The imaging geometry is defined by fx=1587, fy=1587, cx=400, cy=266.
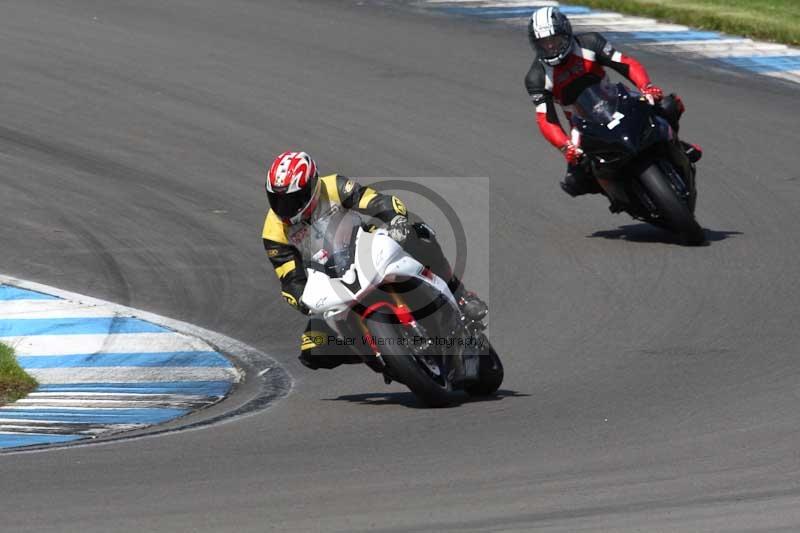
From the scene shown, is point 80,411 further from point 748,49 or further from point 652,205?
point 748,49

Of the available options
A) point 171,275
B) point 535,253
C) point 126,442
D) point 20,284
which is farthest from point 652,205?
point 126,442

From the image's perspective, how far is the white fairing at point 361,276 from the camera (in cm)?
843

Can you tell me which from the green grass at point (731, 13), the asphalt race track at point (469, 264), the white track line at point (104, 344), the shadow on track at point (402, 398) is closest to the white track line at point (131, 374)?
the white track line at point (104, 344)

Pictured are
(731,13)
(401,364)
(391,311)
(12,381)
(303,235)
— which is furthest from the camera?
(731,13)

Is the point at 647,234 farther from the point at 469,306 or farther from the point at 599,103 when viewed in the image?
the point at 469,306

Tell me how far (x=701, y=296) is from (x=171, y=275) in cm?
406

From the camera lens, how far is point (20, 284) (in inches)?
466

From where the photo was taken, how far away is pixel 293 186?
8.66 meters

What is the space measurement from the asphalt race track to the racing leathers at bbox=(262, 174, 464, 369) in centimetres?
36

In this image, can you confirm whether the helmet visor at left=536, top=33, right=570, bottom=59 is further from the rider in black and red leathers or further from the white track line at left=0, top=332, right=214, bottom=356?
the white track line at left=0, top=332, right=214, bottom=356

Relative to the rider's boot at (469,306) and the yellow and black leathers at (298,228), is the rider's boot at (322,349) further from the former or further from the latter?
the rider's boot at (469,306)

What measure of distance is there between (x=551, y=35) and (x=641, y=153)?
119cm

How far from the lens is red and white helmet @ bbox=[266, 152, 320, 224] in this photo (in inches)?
341

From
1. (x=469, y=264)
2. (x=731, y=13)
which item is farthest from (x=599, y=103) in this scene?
(x=731, y=13)
